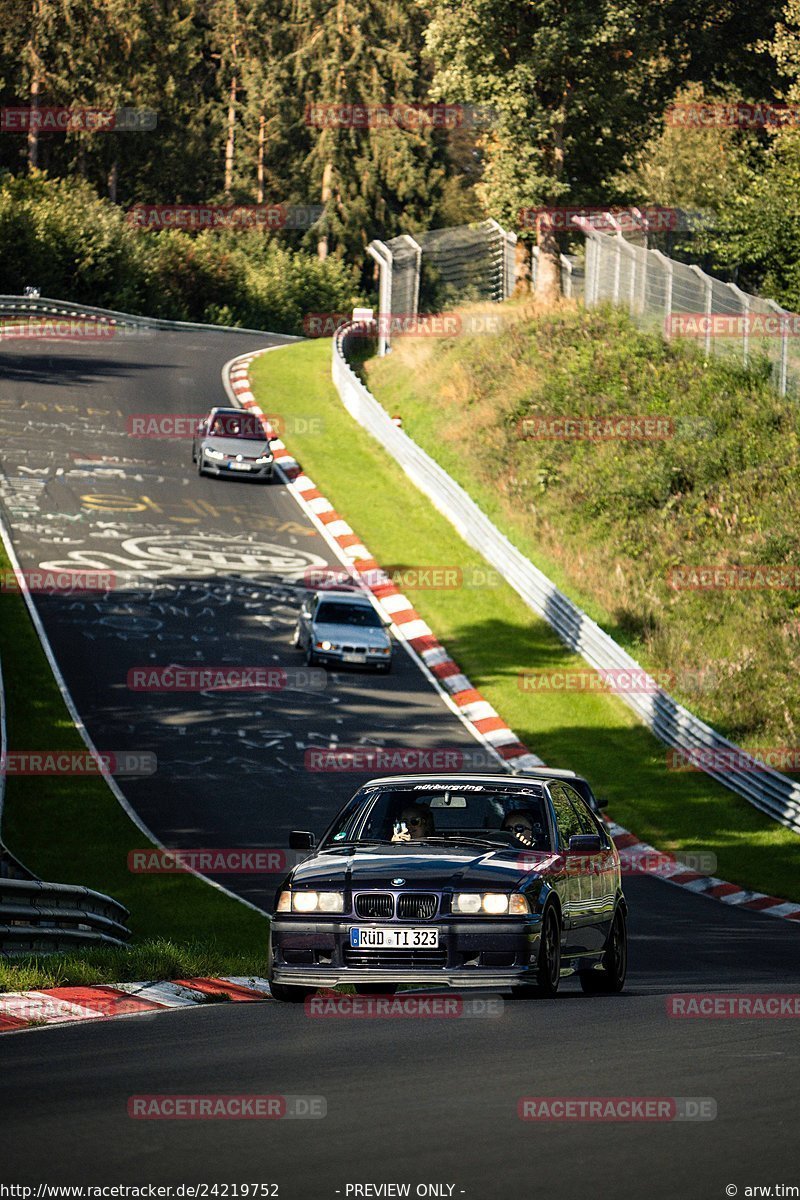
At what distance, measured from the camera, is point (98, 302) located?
72.4 meters

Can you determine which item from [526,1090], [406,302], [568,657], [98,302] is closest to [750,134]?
[406,302]

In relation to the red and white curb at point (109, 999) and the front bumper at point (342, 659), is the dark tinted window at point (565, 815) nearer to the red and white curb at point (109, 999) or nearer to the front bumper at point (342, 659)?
the red and white curb at point (109, 999)

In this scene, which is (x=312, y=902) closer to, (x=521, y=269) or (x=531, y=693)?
(x=531, y=693)

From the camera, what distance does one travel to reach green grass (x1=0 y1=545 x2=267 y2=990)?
16766mm

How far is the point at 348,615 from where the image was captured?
29672 millimetres

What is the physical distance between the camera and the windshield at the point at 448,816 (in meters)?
10.9

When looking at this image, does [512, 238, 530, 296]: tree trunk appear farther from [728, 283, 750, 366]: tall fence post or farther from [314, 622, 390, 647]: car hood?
[314, 622, 390, 647]: car hood

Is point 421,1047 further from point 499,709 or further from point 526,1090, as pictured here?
point 499,709

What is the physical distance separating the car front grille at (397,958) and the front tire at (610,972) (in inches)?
76.3

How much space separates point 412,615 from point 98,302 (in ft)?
143
